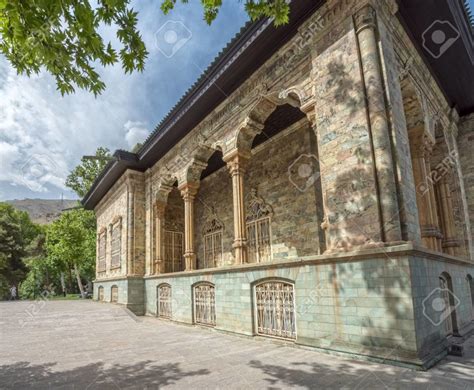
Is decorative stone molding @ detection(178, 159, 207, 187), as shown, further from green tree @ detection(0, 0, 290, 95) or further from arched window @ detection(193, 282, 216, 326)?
green tree @ detection(0, 0, 290, 95)

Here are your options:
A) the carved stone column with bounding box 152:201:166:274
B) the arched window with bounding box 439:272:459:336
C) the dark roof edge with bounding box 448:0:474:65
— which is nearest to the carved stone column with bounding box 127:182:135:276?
the carved stone column with bounding box 152:201:166:274

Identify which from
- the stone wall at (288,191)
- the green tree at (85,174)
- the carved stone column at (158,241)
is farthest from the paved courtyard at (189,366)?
the green tree at (85,174)

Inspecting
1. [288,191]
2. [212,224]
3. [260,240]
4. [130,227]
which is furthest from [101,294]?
[288,191]

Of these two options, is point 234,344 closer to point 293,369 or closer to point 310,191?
point 293,369

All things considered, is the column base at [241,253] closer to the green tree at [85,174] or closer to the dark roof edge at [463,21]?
the dark roof edge at [463,21]

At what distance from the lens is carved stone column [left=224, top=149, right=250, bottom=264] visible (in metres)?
7.25

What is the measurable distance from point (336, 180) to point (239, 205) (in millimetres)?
3058

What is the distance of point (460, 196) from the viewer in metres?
8.18

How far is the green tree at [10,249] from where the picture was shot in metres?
30.4

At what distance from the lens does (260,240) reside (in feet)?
33.4

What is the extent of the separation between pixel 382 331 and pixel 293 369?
51.3 inches

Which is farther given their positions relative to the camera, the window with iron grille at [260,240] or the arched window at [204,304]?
the window with iron grille at [260,240]

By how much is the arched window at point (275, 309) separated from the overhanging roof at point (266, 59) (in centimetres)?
510

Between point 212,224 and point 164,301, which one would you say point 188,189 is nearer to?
point 212,224
